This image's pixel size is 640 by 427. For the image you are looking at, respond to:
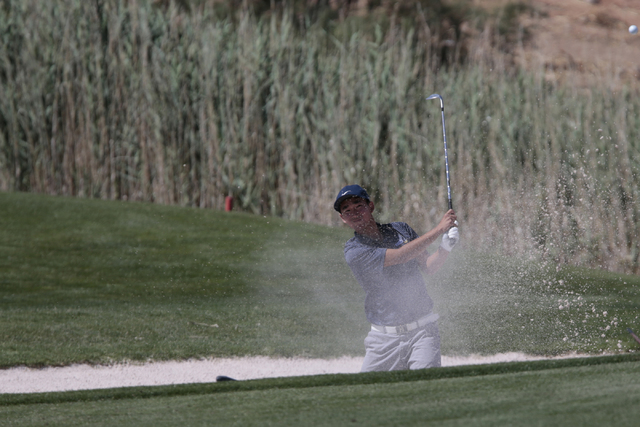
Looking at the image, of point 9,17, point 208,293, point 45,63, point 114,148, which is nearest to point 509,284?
point 208,293

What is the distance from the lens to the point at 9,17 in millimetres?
13812

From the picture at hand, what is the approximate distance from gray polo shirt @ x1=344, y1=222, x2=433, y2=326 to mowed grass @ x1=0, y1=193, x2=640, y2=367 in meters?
2.40

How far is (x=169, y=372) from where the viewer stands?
6582 millimetres

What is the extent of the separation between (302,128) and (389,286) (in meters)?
7.86

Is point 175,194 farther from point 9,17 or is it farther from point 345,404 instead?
point 345,404

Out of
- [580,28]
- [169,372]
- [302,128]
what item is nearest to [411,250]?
[169,372]

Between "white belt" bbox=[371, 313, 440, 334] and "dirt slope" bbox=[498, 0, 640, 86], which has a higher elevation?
"dirt slope" bbox=[498, 0, 640, 86]

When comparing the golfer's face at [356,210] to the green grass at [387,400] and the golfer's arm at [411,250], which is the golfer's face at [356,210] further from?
the green grass at [387,400]

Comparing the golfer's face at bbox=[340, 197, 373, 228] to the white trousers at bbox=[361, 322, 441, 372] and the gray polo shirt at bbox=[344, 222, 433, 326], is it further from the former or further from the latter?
the white trousers at bbox=[361, 322, 441, 372]

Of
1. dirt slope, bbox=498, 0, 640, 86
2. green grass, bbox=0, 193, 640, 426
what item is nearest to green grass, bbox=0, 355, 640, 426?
green grass, bbox=0, 193, 640, 426

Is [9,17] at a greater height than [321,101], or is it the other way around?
Answer: [9,17]

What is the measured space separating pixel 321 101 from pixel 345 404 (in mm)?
9215

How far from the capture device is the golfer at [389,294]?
184 inches

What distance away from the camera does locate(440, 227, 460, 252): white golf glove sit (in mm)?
4723
